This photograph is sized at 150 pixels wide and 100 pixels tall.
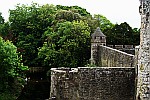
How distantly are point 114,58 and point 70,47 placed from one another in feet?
37.2

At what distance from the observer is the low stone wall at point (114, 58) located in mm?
18928

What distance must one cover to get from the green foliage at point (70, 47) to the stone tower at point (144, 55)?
67.9 ft

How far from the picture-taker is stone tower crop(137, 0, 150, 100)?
1247 centimetres

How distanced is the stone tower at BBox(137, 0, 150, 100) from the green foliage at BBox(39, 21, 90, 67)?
20703 millimetres

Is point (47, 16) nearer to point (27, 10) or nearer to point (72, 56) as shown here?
point (27, 10)

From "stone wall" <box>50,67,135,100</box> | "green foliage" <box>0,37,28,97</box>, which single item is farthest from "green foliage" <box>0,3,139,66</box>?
"stone wall" <box>50,67,135,100</box>

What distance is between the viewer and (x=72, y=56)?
1372 inches

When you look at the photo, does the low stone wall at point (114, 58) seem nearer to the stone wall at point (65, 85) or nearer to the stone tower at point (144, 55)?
the stone wall at point (65, 85)

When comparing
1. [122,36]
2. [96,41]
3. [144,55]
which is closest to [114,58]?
[96,41]

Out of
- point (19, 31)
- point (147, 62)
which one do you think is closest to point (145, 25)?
point (147, 62)

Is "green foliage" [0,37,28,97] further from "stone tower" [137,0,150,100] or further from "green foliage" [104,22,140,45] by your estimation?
"stone tower" [137,0,150,100]

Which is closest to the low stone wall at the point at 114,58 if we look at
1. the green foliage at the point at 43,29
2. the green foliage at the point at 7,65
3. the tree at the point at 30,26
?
the green foliage at the point at 43,29

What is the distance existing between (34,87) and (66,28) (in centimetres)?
568

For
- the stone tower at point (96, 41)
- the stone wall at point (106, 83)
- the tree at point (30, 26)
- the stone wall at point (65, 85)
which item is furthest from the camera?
the tree at point (30, 26)
